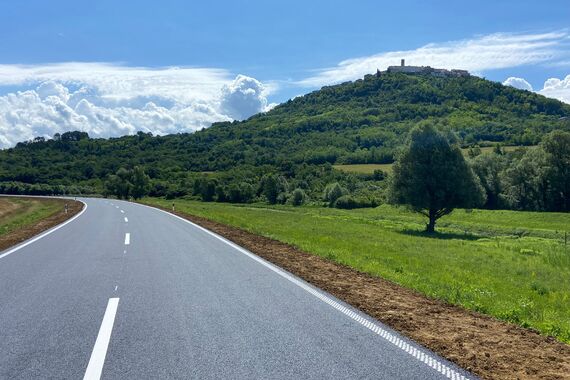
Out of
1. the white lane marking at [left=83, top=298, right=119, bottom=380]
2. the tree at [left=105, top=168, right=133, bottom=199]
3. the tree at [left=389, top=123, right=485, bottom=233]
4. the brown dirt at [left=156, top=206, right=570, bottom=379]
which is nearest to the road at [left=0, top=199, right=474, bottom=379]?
the white lane marking at [left=83, top=298, right=119, bottom=380]

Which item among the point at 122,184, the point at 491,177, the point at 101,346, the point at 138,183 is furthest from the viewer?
the point at 122,184

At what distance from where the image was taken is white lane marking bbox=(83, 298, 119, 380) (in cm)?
450

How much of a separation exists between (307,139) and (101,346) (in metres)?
→ 155

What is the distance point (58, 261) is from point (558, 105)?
181m

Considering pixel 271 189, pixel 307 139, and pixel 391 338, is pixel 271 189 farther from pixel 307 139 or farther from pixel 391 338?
pixel 391 338

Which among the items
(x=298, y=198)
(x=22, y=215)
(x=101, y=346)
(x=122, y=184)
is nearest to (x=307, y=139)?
(x=298, y=198)

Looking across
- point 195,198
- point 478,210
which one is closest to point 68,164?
point 195,198

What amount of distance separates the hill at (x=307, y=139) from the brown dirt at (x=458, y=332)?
9994cm

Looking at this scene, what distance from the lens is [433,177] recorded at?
40.8 m

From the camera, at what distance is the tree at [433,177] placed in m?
40.9

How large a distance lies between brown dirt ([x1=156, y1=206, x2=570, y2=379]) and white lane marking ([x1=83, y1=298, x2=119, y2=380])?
3.53 metres

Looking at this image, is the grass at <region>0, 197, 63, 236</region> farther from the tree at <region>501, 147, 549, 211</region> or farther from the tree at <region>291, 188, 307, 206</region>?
the tree at <region>501, 147, 549, 211</region>

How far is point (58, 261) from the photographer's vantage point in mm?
11602

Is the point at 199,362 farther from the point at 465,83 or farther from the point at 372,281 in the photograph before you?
the point at 465,83
